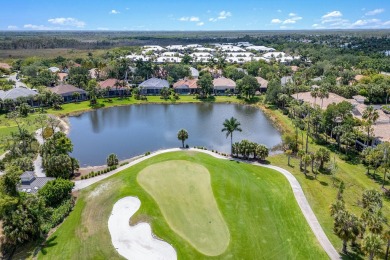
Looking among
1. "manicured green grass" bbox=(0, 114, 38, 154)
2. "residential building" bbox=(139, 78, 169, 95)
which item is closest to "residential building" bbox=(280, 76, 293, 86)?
"residential building" bbox=(139, 78, 169, 95)

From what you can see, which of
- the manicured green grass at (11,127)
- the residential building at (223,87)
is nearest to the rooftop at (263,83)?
the residential building at (223,87)

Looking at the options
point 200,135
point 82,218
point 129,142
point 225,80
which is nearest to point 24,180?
point 82,218

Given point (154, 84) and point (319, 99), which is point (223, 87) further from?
point (319, 99)

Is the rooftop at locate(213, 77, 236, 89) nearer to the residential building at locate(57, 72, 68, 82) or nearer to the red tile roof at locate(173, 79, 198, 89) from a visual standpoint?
the red tile roof at locate(173, 79, 198, 89)

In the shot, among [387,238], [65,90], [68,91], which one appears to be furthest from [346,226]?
[65,90]

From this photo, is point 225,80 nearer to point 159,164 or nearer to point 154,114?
point 154,114
